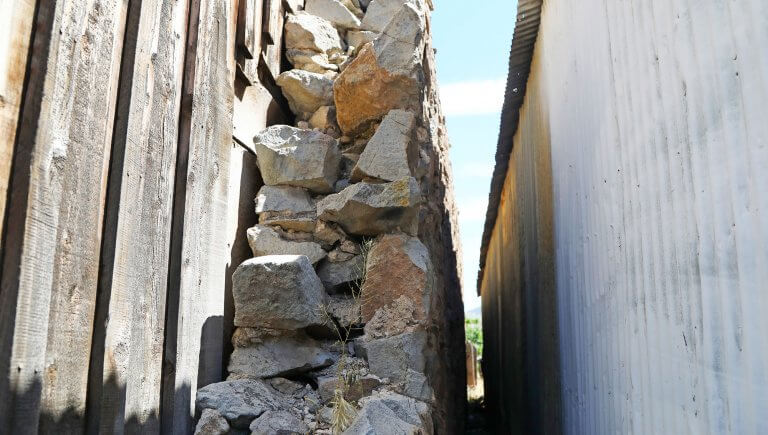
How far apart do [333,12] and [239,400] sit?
3352 mm

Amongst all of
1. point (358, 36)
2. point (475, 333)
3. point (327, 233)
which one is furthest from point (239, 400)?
point (475, 333)

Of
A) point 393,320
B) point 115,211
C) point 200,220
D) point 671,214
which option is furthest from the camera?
point 393,320

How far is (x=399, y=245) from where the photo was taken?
385cm

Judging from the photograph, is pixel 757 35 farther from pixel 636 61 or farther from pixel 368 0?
pixel 368 0

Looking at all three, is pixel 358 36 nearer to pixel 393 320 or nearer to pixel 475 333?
pixel 393 320

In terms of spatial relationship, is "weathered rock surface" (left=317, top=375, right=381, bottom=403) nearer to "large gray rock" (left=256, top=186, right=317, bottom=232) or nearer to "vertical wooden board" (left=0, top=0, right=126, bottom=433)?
"large gray rock" (left=256, top=186, right=317, bottom=232)

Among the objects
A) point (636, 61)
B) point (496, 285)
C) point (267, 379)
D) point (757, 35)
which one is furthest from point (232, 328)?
point (496, 285)

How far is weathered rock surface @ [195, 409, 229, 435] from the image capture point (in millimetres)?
3135

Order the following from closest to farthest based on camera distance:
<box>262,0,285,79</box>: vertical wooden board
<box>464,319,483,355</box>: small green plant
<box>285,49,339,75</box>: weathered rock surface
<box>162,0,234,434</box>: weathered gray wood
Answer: <box>162,0,234,434</box>: weathered gray wood < <box>262,0,285,79</box>: vertical wooden board < <box>285,49,339,75</box>: weathered rock surface < <box>464,319,483,355</box>: small green plant

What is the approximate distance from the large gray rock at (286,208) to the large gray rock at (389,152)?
0.36m

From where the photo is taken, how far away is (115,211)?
2.67 m

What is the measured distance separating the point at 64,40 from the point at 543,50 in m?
→ 3.57

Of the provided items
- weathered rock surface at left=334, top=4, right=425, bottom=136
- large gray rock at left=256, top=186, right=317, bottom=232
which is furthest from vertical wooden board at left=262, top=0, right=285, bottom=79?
large gray rock at left=256, top=186, right=317, bottom=232

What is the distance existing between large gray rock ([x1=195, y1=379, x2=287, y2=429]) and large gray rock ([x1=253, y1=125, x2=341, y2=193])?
1337 millimetres
